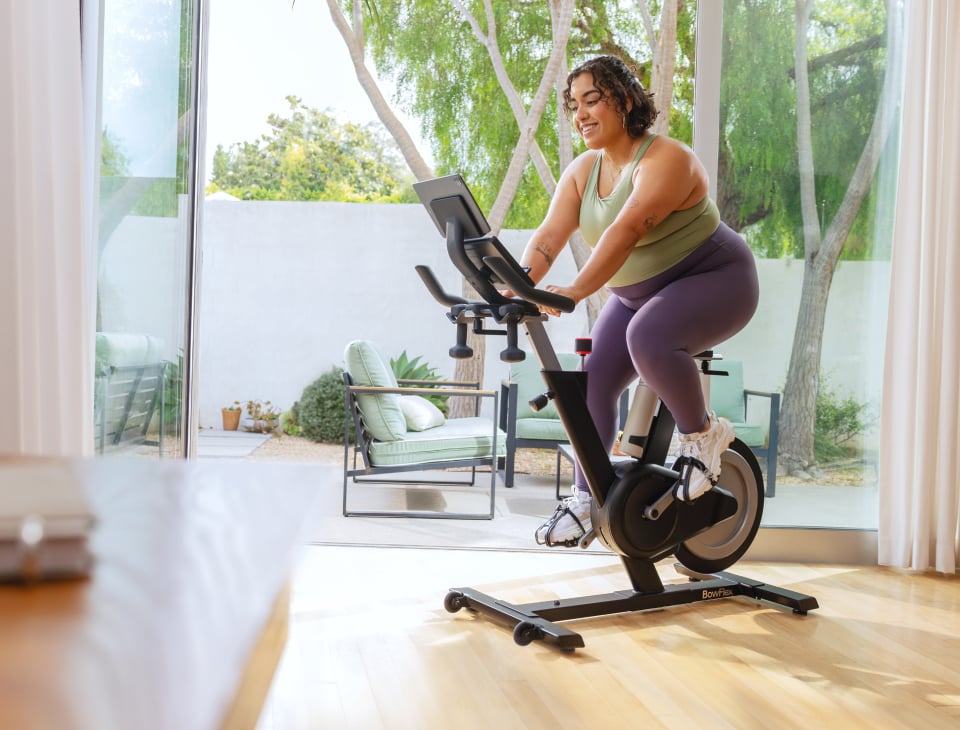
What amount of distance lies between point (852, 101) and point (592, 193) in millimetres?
1501

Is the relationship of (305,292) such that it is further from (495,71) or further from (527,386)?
(527,386)

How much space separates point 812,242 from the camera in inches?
140

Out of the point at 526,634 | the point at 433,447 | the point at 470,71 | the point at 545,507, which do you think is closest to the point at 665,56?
the point at 470,71

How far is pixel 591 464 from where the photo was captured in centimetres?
250

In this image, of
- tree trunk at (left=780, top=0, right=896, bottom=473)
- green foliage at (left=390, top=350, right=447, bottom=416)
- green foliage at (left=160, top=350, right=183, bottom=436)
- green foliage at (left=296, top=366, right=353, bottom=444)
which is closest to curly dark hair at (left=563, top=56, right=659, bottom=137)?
tree trunk at (left=780, top=0, right=896, bottom=473)

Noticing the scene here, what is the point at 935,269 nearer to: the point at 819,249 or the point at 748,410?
the point at 819,249

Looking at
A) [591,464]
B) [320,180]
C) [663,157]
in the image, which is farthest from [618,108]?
[320,180]

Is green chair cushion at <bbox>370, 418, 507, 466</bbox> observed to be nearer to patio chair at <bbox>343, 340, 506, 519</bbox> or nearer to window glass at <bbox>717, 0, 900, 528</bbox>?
patio chair at <bbox>343, 340, 506, 519</bbox>

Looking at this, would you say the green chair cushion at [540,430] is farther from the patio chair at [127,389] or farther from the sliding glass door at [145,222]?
the patio chair at [127,389]

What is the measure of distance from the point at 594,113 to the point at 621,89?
0.10 meters

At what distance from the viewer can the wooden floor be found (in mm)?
1902

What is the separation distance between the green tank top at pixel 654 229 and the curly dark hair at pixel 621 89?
0.05 m

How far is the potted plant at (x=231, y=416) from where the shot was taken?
26.0 ft

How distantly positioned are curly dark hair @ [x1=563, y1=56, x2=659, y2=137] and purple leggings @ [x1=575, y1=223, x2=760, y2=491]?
0.38 meters
